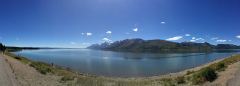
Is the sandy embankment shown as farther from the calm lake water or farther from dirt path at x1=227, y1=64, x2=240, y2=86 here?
the calm lake water

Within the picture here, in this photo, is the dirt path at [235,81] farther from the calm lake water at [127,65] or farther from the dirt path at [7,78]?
the calm lake water at [127,65]

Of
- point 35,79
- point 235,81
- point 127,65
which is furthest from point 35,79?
point 127,65

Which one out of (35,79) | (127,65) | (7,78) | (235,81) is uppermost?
(235,81)

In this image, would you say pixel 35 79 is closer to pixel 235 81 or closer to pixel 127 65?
pixel 235 81

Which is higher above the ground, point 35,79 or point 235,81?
point 235,81

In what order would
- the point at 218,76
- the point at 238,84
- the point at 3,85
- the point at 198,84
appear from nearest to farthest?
the point at 238,84, the point at 3,85, the point at 198,84, the point at 218,76

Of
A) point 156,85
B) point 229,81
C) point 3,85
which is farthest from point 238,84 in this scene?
point 3,85

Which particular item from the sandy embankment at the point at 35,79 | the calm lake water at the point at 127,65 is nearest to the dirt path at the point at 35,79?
the sandy embankment at the point at 35,79

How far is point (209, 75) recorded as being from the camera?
62.6ft

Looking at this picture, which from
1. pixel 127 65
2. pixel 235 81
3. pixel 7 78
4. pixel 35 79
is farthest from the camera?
pixel 127 65

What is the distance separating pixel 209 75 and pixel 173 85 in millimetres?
3231

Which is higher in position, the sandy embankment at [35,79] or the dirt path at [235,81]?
the dirt path at [235,81]

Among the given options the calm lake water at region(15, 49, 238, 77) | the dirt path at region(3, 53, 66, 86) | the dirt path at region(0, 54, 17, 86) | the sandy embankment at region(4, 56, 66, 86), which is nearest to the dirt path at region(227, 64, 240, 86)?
the dirt path at region(3, 53, 66, 86)

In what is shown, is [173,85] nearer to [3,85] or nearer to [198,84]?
[198,84]
